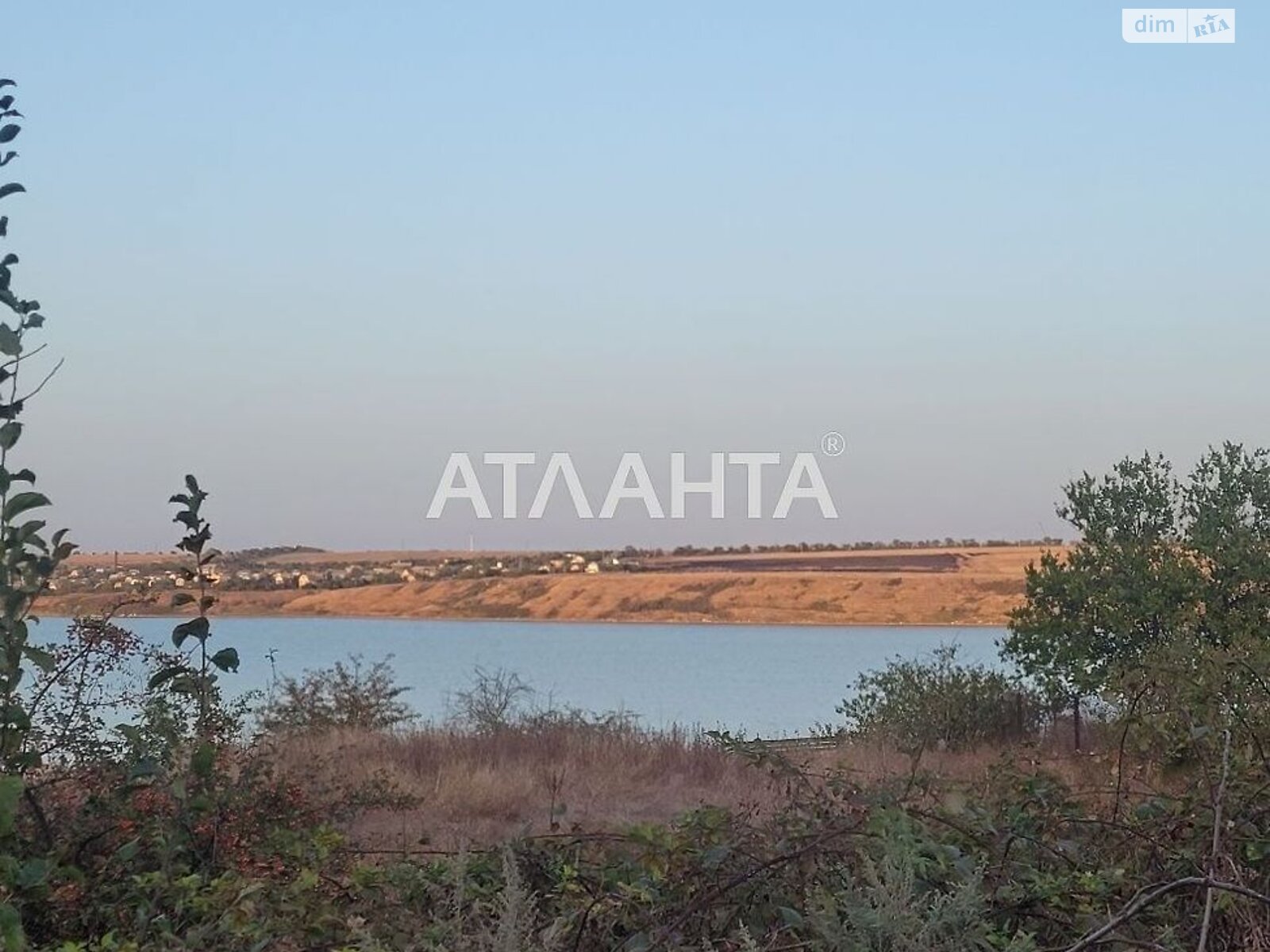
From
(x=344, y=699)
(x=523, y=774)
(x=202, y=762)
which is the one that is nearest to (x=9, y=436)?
(x=202, y=762)

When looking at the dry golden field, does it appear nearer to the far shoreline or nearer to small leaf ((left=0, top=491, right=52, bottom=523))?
the far shoreline

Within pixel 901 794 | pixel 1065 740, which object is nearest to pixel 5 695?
pixel 901 794

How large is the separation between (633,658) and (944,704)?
2525 cm

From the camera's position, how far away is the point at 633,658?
144 feet

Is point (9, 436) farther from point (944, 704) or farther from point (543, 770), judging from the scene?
point (944, 704)

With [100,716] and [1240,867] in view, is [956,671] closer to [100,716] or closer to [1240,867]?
[100,716]

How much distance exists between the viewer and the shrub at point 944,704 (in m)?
18.9

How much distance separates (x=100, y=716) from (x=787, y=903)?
5.47 meters

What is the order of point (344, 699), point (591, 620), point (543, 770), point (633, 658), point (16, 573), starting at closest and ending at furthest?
1. point (16, 573)
2. point (543, 770)
3. point (344, 699)
4. point (633, 658)
5. point (591, 620)

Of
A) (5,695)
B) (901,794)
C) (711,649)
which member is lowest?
(711,649)

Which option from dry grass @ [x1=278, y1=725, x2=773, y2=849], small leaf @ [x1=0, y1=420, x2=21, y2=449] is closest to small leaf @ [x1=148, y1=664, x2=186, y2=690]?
small leaf @ [x1=0, y1=420, x2=21, y2=449]

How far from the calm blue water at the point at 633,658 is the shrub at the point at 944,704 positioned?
0.55 metres

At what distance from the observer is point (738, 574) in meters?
70.8

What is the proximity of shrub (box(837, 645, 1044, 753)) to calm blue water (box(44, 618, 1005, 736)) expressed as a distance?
1.82 feet
